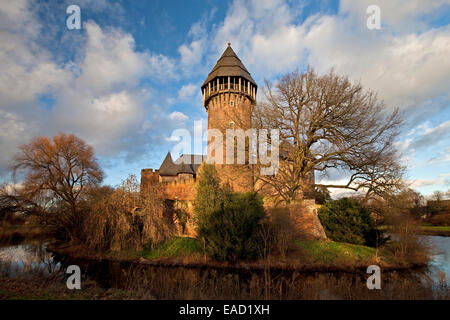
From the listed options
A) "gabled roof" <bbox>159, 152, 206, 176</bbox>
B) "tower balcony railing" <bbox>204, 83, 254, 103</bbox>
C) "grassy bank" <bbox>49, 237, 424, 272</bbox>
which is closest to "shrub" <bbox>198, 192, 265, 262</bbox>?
"grassy bank" <bbox>49, 237, 424, 272</bbox>

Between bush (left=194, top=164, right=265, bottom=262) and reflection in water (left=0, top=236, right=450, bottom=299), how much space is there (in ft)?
3.10

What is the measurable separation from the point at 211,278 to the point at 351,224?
28.0ft

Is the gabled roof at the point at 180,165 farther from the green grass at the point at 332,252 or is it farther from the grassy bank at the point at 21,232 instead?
the green grass at the point at 332,252

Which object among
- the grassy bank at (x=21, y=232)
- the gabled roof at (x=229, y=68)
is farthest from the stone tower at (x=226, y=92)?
the grassy bank at (x=21, y=232)

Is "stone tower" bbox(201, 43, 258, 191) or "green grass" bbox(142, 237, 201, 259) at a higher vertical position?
"stone tower" bbox(201, 43, 258, 191)

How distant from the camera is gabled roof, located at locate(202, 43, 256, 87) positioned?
20.1 metres

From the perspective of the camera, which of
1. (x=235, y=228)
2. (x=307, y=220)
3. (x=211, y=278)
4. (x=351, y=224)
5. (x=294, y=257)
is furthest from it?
(x=307, y=220)

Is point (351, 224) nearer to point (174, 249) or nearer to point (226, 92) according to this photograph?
point (174, 249)

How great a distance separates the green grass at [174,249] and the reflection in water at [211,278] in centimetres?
118

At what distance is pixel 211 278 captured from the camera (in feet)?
29.3

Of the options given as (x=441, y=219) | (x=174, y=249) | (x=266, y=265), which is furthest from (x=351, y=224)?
(x=441, y=219)

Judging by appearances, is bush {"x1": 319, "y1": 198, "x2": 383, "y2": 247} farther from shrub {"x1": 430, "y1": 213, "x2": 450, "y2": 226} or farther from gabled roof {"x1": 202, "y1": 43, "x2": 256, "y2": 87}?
shrub {"x1": 430, "y1": 213, "x2": 450, "y2": 226}

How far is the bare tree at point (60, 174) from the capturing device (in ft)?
43.0
